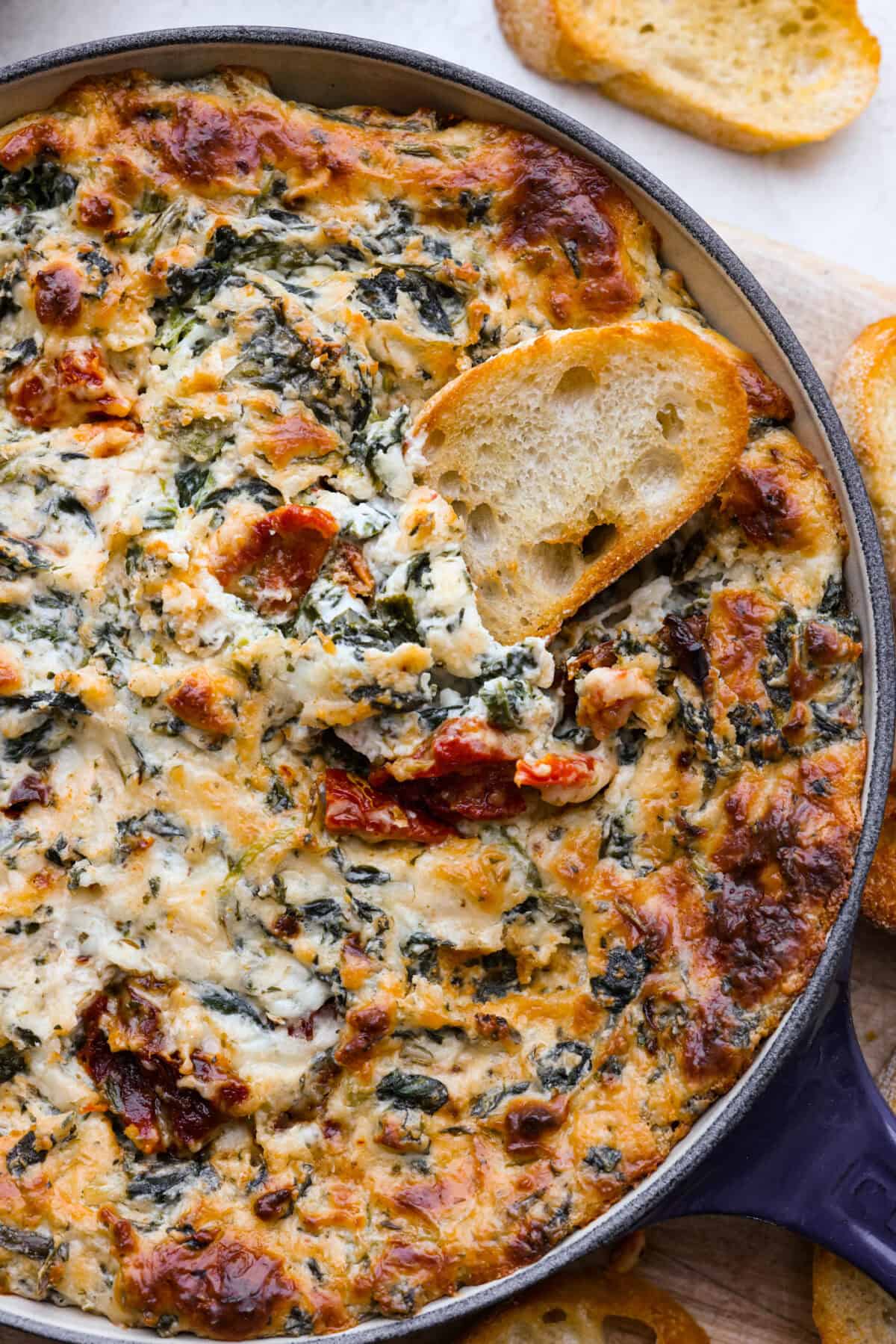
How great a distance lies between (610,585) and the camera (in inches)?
129

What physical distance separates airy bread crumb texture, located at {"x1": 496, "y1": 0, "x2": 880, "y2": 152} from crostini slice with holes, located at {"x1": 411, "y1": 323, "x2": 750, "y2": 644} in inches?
45.8

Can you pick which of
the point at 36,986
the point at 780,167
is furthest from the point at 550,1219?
the point at 780,167

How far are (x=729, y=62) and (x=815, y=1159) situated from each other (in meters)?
3.09

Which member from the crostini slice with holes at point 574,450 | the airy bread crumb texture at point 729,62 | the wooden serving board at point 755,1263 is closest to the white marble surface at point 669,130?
the airy bread crumb texture at point 729,62

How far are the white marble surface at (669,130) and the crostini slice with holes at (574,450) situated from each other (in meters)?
1.14

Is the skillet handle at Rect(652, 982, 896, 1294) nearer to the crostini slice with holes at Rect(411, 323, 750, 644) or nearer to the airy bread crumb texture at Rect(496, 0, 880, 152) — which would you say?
the crostini slice with holes at Rect(411, 323, 750, 644)

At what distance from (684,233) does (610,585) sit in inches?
35.2

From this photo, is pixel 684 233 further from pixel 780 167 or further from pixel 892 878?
pixel 892 878

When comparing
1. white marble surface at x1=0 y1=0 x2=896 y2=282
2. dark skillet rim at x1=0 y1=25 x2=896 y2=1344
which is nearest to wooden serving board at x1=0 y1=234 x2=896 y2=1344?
dark skillet rim at x1=0 y1=25 x2=896 y2=1344

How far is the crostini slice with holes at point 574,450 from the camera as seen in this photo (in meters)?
3.04

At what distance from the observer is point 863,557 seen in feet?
10.2

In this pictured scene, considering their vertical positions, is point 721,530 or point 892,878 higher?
point 721,530

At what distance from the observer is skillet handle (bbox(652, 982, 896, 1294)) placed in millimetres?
3098

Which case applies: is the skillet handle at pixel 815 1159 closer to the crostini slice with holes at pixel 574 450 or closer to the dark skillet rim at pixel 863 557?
the dark skillet rim at pixel 863 557
